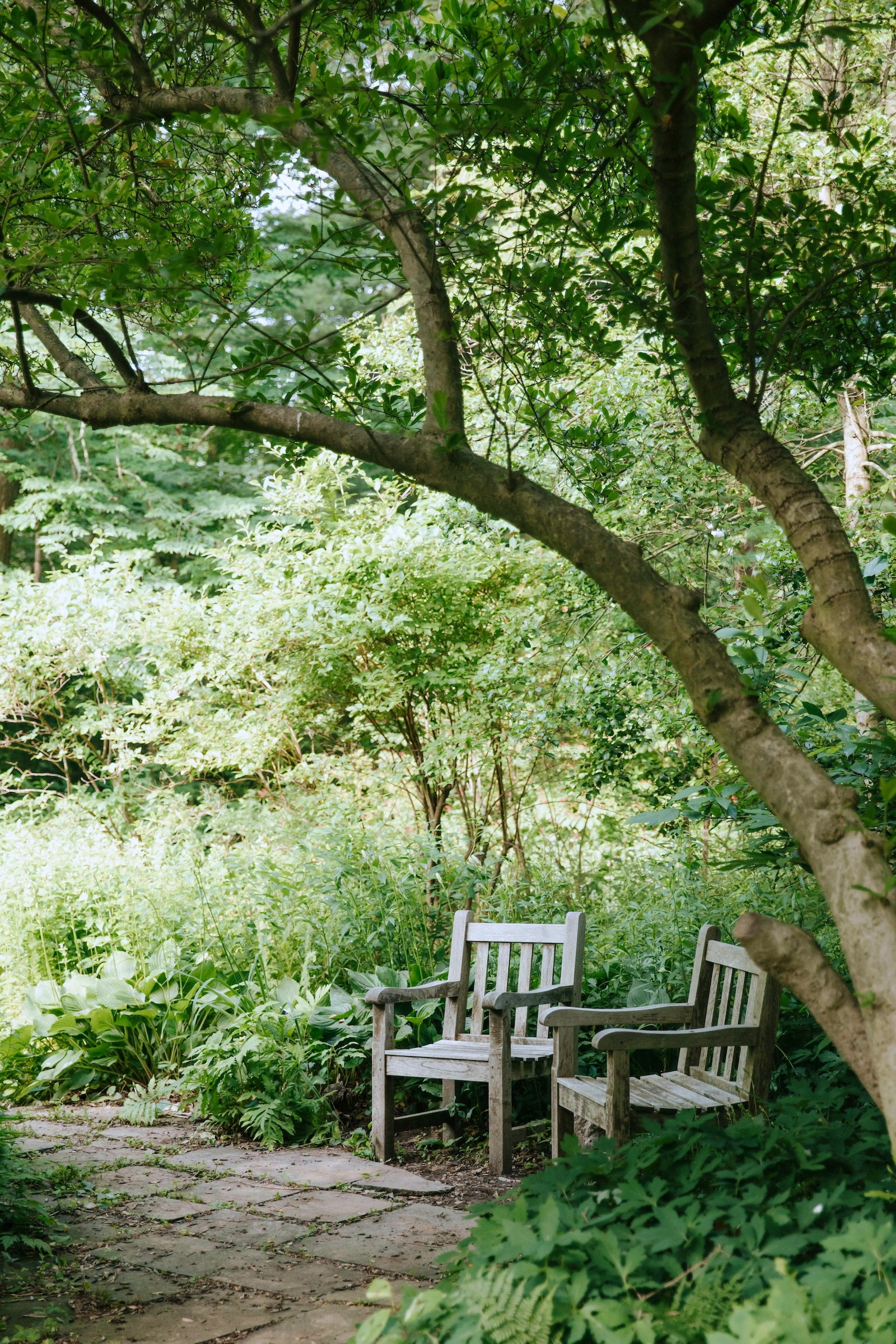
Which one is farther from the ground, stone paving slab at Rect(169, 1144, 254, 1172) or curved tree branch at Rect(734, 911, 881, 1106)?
curved tree branch at Rect(734, 911, 881, 1106)

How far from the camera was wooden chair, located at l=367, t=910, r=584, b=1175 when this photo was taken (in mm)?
3936

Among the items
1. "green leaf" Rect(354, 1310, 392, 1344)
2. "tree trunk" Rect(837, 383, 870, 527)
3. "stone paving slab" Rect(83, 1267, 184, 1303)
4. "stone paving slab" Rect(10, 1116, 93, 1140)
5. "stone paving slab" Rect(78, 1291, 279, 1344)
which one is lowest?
"stone paving slab" Rect(10, 1116, 93, 1140)

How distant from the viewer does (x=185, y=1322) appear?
2.74 meters

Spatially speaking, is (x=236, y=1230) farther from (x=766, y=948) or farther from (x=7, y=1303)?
(x=766, y=948)

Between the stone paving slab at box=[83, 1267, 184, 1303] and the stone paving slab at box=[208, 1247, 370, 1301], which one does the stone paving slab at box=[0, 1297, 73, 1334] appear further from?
the stone paving slab at box=[208, 1247, 370, 1301]

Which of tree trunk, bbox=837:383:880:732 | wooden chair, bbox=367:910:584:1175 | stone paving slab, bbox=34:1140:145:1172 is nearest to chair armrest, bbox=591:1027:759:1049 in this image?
wooden chair, bbox=367:910:584:1175

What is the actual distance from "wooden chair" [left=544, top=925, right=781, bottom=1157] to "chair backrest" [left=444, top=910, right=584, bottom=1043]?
446mm

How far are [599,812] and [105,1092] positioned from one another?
14.7 feet

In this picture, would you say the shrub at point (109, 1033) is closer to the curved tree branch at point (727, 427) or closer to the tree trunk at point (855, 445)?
the curved tree branch at point (727, 427)

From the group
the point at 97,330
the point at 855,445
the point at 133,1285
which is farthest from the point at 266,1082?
the point at 855,445

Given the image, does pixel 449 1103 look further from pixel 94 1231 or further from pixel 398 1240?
pixel 94 1231

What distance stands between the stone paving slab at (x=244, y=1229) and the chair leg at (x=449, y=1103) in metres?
1.06

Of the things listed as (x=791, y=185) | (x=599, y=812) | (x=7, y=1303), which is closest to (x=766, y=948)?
(x=7, y=1303)

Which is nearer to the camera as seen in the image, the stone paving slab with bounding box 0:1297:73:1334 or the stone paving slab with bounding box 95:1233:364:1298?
the stone paving slab with bounding box 0:1297:73:1334
